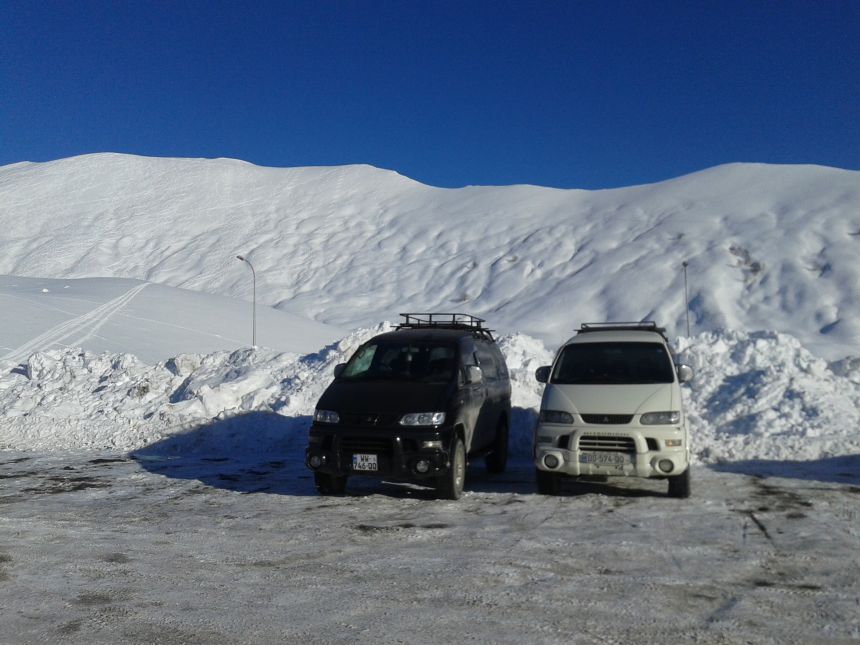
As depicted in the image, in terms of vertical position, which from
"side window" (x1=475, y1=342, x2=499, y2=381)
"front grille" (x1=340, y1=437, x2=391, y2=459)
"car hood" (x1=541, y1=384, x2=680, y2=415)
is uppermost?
"side window" (x1=475, y1=342, x2=499, y2=381)

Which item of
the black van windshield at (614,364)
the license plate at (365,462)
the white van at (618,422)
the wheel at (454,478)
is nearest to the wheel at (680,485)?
the white van at (618,422)

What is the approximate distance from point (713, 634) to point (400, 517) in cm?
399

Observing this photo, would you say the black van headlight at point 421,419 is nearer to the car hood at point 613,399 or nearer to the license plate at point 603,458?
the car hood at point 613,399

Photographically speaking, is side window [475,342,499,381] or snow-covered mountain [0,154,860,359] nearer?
side window [475,342,499,381]

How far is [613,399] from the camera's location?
28.0 feet

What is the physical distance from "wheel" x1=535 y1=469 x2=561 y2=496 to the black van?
0.88 meters

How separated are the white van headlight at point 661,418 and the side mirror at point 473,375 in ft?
6.43

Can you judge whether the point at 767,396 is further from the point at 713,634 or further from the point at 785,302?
the point at 785,302

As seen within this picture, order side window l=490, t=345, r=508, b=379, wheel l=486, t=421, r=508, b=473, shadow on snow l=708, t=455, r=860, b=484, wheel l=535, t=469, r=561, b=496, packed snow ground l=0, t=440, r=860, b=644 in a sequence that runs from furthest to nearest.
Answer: side window l=490, t=345, r=508, b=379
wheel l=486, t=421, r=508, b=473
shadow on snow l=708, t=455, r=860, b=484
wheel l=535, t=469, r=561, b=496
packed snow ground l=0, t=440, r=860, b=644

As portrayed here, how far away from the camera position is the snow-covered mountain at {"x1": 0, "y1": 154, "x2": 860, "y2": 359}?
58500 mm

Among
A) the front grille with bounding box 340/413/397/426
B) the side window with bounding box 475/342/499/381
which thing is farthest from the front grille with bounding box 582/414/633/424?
the front grille with bounding box 340/413/397/426

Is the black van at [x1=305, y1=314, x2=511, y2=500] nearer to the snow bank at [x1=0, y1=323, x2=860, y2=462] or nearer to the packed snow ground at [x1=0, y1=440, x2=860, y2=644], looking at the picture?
the packed snow ground at [x1=0, y1=440, x2=860, y2=644]

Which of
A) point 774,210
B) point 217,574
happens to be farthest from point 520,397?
point 774,210

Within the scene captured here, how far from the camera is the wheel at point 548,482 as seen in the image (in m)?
8.91
